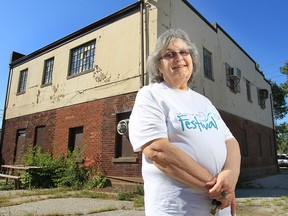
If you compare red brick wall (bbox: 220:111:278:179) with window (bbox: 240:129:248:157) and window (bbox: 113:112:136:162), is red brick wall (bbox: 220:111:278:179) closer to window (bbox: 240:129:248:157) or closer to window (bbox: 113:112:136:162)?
window (bbox: 240:129:248:157)

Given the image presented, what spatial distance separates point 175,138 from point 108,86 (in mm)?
9092

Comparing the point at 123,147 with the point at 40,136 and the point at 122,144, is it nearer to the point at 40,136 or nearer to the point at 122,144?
the point at 122,144

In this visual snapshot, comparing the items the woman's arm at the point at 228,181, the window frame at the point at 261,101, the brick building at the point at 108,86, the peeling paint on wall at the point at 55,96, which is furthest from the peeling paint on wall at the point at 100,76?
the window frame at the point at 261,101

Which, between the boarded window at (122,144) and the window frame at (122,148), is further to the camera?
the boarded window at (122,144)

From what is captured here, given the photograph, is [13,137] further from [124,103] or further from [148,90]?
[148,90]

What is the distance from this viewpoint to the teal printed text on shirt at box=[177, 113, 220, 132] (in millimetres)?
1586

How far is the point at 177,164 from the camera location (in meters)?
1.43

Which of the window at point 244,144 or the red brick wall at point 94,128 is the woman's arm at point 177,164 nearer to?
the red brick wall at point 94,128

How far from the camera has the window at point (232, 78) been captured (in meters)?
14.3

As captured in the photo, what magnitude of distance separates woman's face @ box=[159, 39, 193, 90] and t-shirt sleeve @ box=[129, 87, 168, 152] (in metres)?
0.25

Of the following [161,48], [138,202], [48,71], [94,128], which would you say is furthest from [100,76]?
[161,48]

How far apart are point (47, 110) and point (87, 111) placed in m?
3.08

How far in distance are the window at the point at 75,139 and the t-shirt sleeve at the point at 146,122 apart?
9775mm

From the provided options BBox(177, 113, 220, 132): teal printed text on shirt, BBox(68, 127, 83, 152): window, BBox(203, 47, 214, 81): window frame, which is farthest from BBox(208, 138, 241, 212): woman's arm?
BBox(203, 47, 214, 81): window frame
